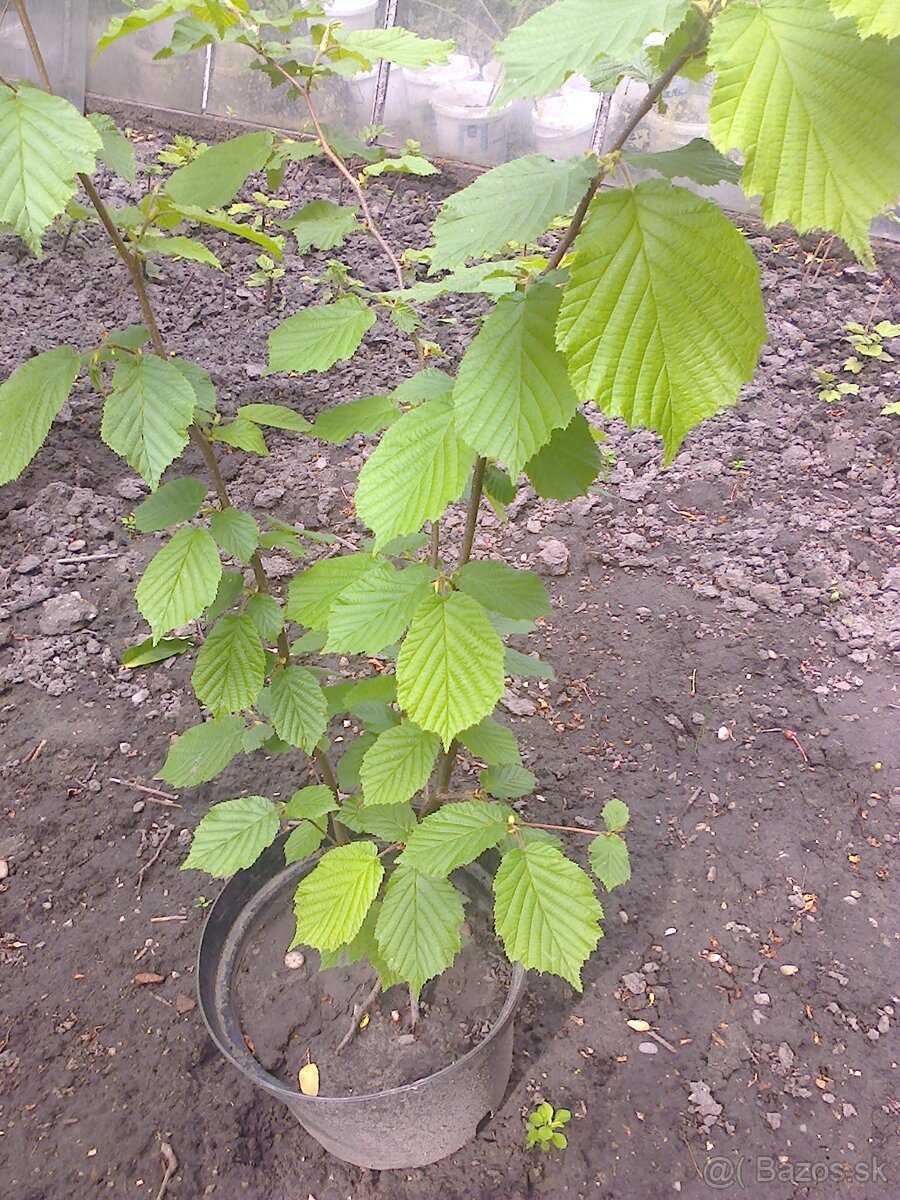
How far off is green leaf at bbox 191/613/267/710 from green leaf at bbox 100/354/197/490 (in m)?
0.30

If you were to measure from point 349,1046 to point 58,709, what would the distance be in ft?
4.23

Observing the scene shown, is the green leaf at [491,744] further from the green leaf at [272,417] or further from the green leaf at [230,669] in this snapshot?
the green leaf at [272,417]

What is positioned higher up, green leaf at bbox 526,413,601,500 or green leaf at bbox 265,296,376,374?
green leaf at bbox 265,296,376,374

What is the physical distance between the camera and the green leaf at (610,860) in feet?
4.49

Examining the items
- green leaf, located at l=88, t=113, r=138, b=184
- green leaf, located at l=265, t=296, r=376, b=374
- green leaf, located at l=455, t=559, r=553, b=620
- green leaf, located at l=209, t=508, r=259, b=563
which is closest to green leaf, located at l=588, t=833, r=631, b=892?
green leaf, located at l=455, t=559, r=553, b=620

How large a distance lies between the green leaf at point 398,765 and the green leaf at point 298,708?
15 centimetres

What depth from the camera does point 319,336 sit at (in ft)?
3.50

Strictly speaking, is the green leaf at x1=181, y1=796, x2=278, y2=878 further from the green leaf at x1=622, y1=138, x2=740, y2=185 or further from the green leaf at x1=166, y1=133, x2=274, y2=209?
the green leaf at x1=622, y1=138, x2=740, y2=185

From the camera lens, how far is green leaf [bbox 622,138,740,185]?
83cm

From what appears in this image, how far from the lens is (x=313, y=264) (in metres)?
4.09

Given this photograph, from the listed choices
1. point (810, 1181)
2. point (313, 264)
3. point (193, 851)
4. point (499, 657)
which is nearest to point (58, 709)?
point (193, 851)

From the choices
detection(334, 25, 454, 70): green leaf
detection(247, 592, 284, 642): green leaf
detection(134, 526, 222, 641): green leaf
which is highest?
detection(334, 25, 454, 70): green leaf


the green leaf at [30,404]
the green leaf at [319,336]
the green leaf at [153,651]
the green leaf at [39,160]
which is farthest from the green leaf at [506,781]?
the green leaf at [39,160]

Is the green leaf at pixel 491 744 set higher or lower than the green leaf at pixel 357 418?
lower
